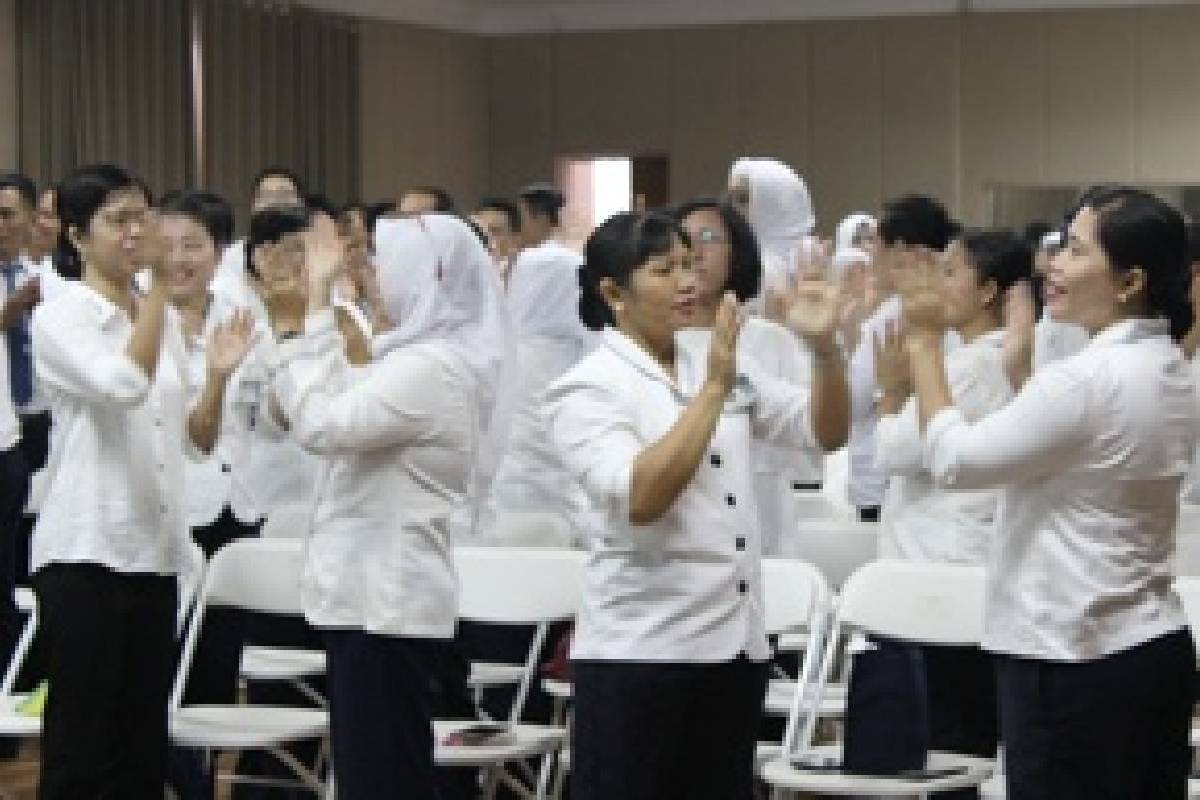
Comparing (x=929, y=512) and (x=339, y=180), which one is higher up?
(x=339, y=180)

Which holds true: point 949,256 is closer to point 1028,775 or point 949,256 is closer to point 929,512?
point 929,512

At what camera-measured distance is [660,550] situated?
3746 millimetres

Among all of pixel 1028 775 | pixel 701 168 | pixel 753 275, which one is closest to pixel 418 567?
pixel 753 275

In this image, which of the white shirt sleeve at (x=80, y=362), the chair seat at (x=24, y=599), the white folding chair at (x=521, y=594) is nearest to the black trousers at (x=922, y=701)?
the white folding chair at (x=521, y=594)

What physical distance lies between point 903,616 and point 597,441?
1196 millimetres

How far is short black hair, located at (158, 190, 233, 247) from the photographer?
6293 millimetres

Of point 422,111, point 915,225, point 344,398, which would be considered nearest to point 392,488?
point 344,398

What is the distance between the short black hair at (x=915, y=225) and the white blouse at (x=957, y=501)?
45.1 inches

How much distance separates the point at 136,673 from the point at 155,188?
8.15 m

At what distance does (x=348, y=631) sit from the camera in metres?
4.50

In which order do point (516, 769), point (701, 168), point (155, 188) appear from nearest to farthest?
point (516, 769) < point (155, 188) < point (701, 168)

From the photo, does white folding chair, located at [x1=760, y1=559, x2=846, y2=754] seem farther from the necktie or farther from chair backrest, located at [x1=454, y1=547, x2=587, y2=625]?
the necktie

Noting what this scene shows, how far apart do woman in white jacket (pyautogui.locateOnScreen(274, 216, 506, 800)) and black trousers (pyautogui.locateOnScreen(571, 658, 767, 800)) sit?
28.9 inches

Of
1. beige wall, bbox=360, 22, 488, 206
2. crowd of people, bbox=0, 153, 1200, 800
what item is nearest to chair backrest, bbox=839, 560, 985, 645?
Answer: crowd of people, bbox=0, 153, 1200, 800
